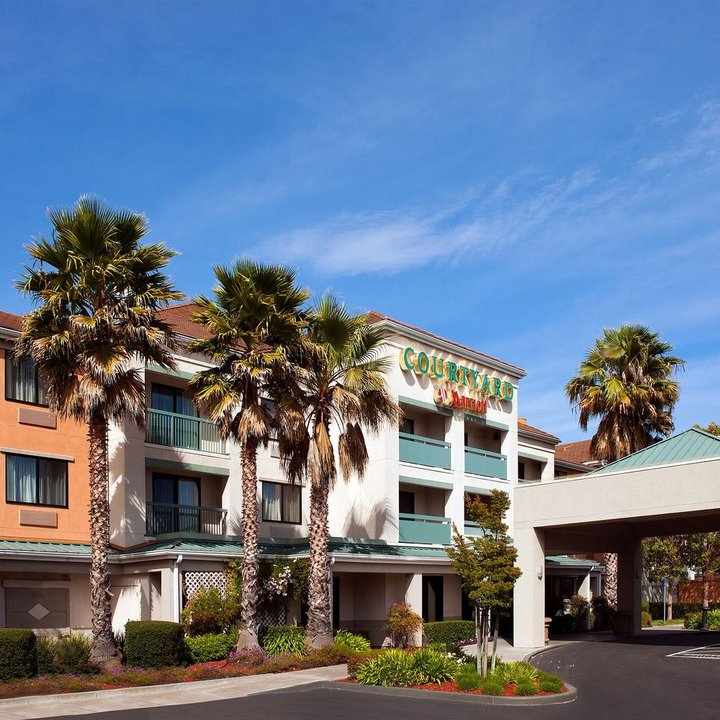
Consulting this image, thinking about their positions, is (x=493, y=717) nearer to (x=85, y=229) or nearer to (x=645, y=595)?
(x=85, y=229)

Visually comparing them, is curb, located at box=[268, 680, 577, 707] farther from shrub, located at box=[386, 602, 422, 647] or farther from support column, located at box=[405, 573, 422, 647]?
support column, located at box=[405, 573, 422, 647]

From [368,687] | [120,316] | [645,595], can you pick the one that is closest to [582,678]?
[368,687]

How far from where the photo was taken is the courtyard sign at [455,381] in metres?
39.9

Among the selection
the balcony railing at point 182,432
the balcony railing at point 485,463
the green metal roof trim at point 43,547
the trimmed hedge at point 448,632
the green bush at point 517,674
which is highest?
the balcony railing at point 182,432

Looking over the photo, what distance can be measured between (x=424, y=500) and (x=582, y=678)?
16653 millimetres

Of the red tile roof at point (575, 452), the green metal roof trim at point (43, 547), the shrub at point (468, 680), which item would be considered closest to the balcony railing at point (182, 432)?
the green metal roof trim at point (43, 547)

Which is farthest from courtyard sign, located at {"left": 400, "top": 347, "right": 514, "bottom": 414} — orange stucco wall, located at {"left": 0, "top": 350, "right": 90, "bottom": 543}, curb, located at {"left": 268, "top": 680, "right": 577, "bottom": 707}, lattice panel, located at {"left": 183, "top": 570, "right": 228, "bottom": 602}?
curb, located at {"left": 268, "top": 680, "right": 577, "bottom": 707}

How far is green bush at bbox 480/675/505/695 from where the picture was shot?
21469 millimetres

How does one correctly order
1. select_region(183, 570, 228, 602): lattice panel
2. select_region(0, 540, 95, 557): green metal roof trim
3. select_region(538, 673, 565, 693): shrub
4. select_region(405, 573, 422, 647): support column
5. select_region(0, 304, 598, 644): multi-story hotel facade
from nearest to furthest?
1. select_region(538, 673, 565, 693): shrub
2. select_region(0, 540, 95, 557): green metal roof trim
3. select_region(0, 304, 598, 644): multi-story hotel facade
4. select_region(183, 570, 228, 602): lattice panel
5. select_region(405, 573, 422, 647): support column

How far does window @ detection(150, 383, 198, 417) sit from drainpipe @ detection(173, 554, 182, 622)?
658 cm

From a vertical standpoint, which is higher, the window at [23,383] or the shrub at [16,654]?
the window at [23,383]

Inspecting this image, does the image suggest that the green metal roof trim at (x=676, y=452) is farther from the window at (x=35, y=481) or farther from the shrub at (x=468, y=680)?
the window at (x=35, y=481)

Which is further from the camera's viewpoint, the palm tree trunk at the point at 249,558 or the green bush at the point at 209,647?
the palm tree trunk at the point at 249,558

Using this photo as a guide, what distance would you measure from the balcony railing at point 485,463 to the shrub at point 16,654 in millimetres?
22667
